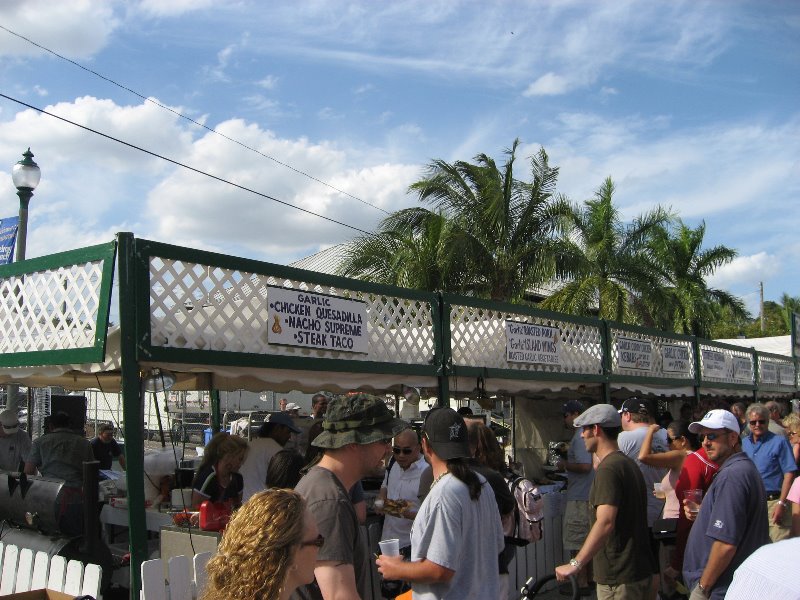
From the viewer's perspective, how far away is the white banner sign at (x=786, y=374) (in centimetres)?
2505

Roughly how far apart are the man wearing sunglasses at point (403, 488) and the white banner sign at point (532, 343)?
156 inches

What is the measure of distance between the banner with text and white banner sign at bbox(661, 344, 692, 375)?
11.8 m

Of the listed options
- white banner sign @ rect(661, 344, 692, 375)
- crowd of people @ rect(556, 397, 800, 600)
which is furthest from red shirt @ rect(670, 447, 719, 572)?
white banner sign @ rect(661, 344, 692, 375)

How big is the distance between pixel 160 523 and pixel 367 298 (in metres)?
3.14

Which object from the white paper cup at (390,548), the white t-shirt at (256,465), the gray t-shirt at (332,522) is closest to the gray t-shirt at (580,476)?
the white t-shirt at (256,465)

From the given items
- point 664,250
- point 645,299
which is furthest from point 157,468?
point 664,250

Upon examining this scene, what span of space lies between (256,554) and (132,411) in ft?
13.4

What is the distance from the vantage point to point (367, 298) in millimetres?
8594

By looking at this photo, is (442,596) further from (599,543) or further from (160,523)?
(160,523)

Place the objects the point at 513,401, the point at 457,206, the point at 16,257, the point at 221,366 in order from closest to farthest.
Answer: the point at 221,366 < the point at 16,257 < the point at 513,401 < the point at 457,206

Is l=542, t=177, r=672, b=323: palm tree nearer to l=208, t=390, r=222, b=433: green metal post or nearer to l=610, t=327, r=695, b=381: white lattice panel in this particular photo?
l=610, t=327, r=695, b=381: white lattice panel

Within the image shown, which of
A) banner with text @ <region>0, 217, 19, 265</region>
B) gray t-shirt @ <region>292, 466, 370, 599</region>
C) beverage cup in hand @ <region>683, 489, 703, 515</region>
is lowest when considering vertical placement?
beverage cup in hand @ <region>683, 489, 703, 515</region>

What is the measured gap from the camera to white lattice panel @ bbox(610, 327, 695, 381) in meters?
13.8

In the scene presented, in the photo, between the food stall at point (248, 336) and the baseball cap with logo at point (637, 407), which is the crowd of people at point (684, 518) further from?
A: the food stall at point (248, 336)
